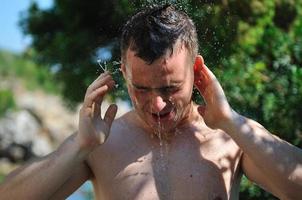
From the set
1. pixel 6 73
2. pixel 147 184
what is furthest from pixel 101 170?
pixel 6 73

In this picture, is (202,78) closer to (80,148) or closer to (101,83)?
(101,83)

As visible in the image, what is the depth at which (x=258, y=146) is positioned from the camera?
2.39 meters

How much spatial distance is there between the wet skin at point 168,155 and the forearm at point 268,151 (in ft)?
0.60

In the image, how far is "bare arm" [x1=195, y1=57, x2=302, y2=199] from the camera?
2379mm

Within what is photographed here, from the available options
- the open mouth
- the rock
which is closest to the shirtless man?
the open mouth

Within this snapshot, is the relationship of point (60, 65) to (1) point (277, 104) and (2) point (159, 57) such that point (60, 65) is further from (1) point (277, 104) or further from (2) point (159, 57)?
(2) point (159, 57)

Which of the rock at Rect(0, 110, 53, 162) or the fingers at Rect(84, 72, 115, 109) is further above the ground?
the fingers at Rect(84, 72, 115, 109)

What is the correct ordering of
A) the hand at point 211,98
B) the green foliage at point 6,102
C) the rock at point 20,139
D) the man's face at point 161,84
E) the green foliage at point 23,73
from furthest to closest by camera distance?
1. the green foliage at point 23,73
2. the green foliage at point 6,102
3. the rock at point 20,139
4. the hand at point 211,98
5. the man's face at point 161,84

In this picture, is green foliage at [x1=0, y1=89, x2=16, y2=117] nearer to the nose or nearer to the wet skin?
the wet skin

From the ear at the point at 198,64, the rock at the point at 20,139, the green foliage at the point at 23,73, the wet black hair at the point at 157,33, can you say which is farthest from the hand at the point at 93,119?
the green foliage at the point at 23,73

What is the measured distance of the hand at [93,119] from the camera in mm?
2416

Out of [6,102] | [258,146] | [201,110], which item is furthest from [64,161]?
[6,102]

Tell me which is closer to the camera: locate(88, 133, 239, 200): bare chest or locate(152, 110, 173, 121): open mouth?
locate(152, 110, 173, 121): open mouth

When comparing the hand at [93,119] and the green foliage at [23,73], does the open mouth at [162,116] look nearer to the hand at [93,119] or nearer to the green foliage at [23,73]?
the hand at [93,119]
